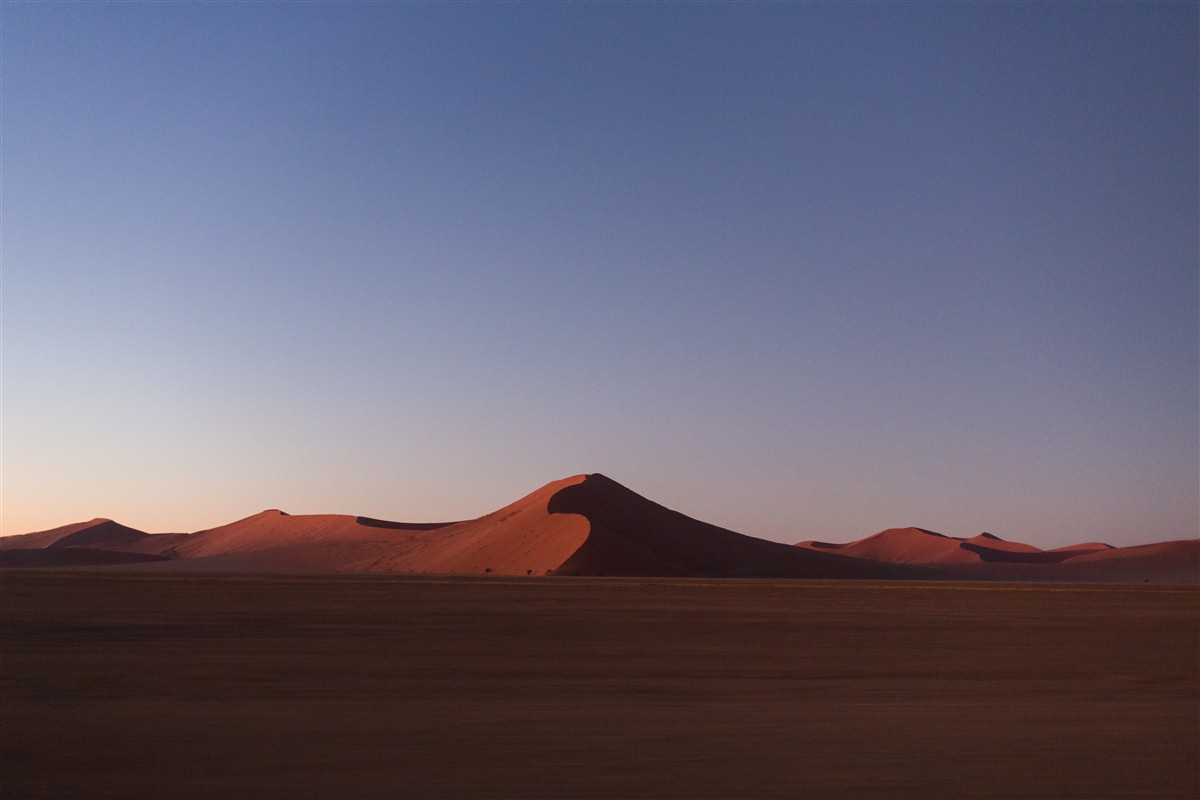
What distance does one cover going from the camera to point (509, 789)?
573cm

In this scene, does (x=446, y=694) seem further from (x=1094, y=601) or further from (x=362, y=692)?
(x=1094, y=601)

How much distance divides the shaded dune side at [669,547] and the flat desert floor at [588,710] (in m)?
49.0

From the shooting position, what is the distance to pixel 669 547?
249 ft

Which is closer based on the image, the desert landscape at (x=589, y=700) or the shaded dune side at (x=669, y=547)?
the desert landscape at (x=589, y=700)

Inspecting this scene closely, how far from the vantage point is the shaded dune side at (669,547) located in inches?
2618

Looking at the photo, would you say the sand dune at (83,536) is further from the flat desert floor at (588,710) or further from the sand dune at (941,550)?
the flat desert floor at (588,710)

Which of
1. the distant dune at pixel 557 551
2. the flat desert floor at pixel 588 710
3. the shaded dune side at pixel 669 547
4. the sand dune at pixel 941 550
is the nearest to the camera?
the flat desert floor at pixel 588 710

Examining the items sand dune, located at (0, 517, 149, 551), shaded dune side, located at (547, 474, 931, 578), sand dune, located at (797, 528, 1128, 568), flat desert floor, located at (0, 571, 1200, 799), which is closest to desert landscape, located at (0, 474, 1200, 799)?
flat desert floor, located at (0, 571, 1200, 799)

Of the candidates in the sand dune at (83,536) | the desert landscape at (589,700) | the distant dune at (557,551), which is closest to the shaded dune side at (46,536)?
the sand dune at (83,536)

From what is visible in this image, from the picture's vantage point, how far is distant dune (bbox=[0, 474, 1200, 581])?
2662 inches

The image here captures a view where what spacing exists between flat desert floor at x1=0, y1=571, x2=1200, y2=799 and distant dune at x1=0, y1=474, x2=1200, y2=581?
4530 centimetres

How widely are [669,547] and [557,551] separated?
13075 millimetres

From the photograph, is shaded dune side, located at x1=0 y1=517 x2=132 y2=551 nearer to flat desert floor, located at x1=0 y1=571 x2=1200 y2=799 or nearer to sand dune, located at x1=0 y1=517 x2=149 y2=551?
sand dune, located at x1=0 y1=517 x2=149 y2=551

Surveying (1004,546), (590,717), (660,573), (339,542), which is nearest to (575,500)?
(660,573)
